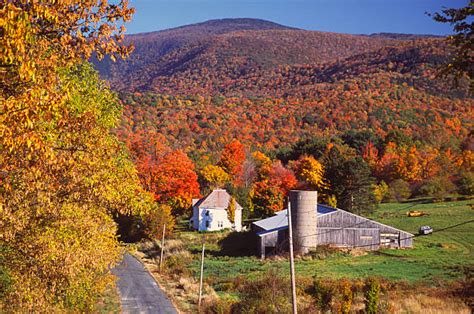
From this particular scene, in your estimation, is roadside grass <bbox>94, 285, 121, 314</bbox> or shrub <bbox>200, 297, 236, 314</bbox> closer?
roadside grass <bbox>94, 285, 121, 314</bbox>

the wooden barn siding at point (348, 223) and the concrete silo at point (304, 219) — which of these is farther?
the wooden barn siding at point (348, 223)

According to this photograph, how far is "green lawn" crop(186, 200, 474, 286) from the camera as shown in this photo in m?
39.9

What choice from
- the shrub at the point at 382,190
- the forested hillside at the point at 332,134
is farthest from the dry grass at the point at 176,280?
the shrub at the point at 382,190

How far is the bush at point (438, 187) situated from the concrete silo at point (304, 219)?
41.8 meters

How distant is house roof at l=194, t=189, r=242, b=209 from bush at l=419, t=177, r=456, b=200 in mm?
36418

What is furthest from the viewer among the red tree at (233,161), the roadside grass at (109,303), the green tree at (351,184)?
the red tree at (233,161)

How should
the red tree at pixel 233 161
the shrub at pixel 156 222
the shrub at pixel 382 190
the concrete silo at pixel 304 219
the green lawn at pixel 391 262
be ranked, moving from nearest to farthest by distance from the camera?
the green lawn at pixel 391 262 → the concrete silo at pixel 304 219 → the shrub at pixel 156 222 → the shrub at pixel 382 190 → the red tree at pixel 233 161

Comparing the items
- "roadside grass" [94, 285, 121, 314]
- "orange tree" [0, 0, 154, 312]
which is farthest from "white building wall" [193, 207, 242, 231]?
"orange tree" [0, 0, 154, 312]

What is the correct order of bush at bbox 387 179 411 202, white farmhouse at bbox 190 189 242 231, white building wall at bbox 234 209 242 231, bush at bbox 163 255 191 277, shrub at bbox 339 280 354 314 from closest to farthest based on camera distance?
shrub at bbox 339 280 354 314, bush at bbox 163 255 191 277, white farmhouse at bbox 190 189 242 231, white building wall at bbox 234 209 242 231, bush at bbox 387 179 411 202

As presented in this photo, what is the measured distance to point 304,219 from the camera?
50812 mm

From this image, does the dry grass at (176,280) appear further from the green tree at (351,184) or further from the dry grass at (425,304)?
the green tree at (351,184)

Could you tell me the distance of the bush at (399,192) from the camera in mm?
88062

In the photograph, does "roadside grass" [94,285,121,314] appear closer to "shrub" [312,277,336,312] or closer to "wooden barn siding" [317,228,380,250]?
"shrub" [312,277,336,312]

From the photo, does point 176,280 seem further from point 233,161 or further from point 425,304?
point 233,161
